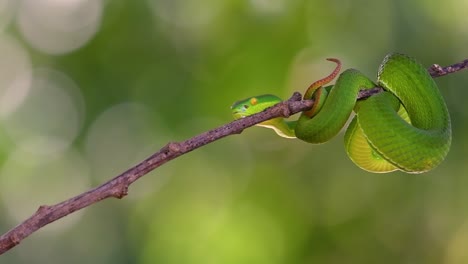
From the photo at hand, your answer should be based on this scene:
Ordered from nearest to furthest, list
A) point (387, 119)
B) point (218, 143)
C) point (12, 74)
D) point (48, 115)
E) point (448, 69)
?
point (448, 69) < point (387, 119) < point (218, 143) < point (12, 74) < point (48, 115)

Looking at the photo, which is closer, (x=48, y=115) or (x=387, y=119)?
(x=387, y=119)

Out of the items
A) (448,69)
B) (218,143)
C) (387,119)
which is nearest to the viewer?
(448,69)

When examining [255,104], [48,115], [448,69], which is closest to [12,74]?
[48,115]

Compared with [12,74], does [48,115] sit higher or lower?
lower

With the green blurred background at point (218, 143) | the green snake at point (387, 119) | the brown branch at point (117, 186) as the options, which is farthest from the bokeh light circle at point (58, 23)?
the brown branch at point (117, 186)

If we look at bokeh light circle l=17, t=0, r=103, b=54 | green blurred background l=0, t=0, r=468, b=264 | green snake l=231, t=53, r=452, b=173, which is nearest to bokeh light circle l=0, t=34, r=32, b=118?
green blurred background l=0, t=0, r=468, b=264

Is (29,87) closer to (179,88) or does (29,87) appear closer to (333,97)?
(179,88)

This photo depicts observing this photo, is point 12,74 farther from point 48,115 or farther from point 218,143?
point 218,143
